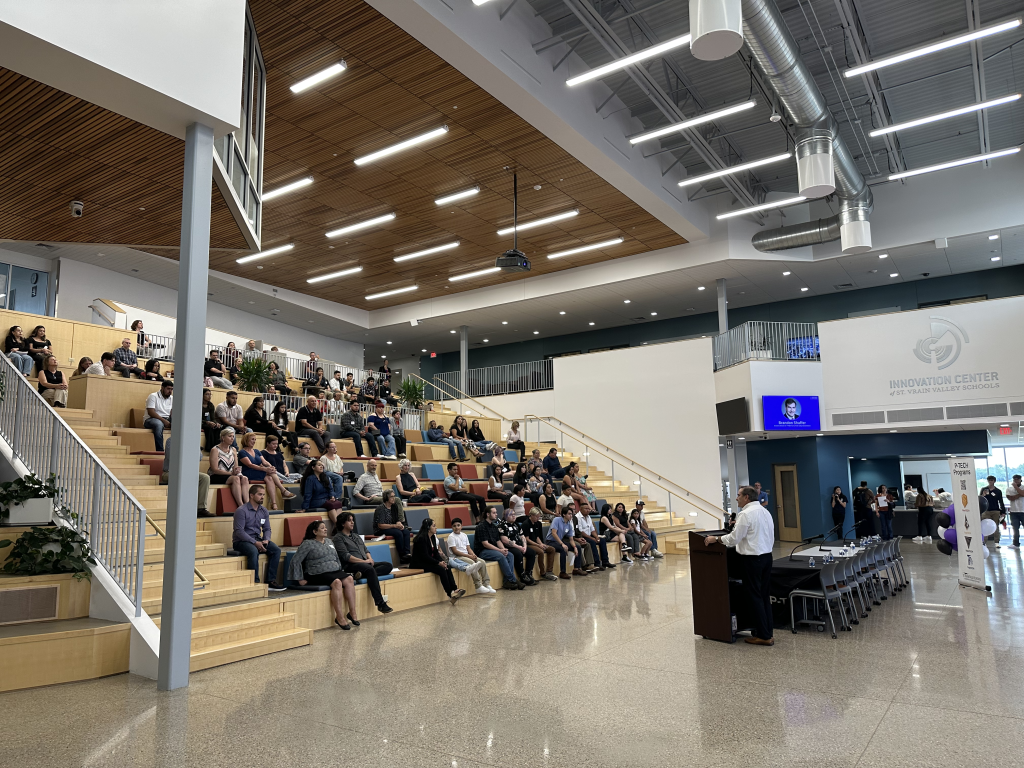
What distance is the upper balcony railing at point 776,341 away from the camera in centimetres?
1599

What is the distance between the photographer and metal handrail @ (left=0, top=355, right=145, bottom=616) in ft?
18.6

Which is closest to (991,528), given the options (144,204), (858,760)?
(858,760)

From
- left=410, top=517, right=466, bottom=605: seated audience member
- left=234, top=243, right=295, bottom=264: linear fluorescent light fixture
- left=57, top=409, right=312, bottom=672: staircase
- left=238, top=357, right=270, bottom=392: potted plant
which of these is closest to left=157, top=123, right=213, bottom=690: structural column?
left=57, top=409, right=312, bottom=672: staircase

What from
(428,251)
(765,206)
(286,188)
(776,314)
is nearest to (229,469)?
(286,188)

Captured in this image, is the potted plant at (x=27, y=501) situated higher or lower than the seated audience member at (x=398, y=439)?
lower

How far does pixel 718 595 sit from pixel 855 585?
79.9 inches

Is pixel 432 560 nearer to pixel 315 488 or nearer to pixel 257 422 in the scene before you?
pixel 315 488

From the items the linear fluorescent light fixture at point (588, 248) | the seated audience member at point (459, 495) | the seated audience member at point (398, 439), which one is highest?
the linear fluorescent light fixture at point (588, 248)

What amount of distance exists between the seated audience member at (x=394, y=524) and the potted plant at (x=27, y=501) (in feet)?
12.3

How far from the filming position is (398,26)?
8328 millimetres

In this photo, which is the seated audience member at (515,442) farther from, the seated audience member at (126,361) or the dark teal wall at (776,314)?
the seated audience member at (126,361)

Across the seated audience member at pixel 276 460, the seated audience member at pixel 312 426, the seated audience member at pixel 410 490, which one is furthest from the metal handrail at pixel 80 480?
the seated audience member at pixel 410 490

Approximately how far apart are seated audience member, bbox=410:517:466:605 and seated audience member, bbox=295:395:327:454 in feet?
11.1

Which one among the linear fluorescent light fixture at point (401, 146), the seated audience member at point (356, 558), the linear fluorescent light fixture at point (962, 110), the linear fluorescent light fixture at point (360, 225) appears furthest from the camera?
the linear fluorescent light fixture at point (360, 225)
